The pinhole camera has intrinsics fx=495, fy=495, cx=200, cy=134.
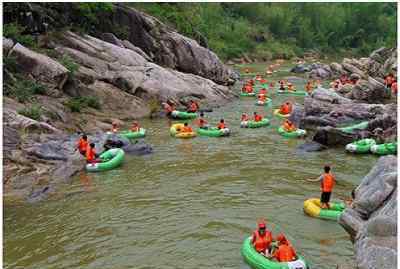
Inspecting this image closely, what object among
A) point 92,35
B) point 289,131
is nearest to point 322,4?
point 92,35

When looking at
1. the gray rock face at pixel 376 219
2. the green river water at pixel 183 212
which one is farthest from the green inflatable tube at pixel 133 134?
the gray rock face at pixel 376 219

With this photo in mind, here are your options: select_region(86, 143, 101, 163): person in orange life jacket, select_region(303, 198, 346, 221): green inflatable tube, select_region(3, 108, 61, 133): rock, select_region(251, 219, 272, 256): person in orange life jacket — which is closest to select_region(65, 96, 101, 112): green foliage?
select_region(3, 108, 61, 133): rock

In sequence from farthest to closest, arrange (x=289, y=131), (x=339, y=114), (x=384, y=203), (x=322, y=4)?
1. (x=322, y=4)
2. (x=339, y=114)
3. (x=289, y=131)
4. (x=384, y=203)

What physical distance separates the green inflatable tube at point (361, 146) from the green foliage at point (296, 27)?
1701 inches

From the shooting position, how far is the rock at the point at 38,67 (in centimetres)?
2347

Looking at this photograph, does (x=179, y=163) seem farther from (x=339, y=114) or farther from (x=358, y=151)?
(x=339, y=114)

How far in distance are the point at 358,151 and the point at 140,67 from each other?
570 inches

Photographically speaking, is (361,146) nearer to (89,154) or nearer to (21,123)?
(89,154)

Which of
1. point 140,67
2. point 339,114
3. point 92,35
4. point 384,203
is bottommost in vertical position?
point 384,203

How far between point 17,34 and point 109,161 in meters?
12.1

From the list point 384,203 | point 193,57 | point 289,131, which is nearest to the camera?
point 384,203

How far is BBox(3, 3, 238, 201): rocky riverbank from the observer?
16.4 meters

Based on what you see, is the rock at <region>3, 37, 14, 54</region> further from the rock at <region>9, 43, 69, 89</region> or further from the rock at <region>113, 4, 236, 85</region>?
the rock at <region>113, 4, 236, 85</region>

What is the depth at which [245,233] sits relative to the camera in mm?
11734
